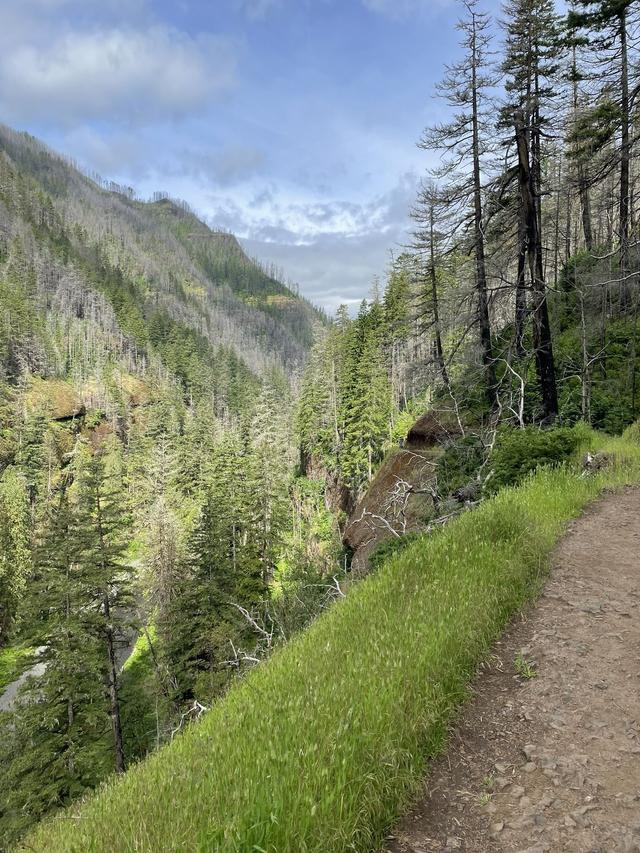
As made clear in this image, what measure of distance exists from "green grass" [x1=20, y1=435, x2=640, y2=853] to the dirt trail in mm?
175

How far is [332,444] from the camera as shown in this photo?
5641 centimetres

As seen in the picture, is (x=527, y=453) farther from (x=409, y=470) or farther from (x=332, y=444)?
(x=332, y=444)

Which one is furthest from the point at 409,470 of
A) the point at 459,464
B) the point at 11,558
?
the point at 11,558

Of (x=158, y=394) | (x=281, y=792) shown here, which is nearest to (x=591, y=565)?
(x=281, y=792)

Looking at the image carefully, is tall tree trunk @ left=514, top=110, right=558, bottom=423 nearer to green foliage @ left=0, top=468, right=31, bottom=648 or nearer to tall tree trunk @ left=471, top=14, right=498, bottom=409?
tall tree trunk @ left=471, top=14, right=498, bottom=409

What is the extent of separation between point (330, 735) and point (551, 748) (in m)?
1.51

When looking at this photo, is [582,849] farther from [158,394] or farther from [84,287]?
[84,287]

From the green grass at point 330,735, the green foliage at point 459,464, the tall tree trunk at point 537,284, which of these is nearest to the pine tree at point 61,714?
the green foliage at point 459,464

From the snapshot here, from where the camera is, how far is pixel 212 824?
7.60 ft

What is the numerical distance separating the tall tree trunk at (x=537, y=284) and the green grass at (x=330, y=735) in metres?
8.88

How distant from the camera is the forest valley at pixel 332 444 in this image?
1349 centimetres

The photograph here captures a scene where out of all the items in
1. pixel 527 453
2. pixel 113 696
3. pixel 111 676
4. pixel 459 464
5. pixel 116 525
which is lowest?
pixel 113 696

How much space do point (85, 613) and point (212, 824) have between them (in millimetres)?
21741

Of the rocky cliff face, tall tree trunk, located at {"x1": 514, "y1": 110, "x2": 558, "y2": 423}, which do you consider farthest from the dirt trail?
the rocky cliff face
